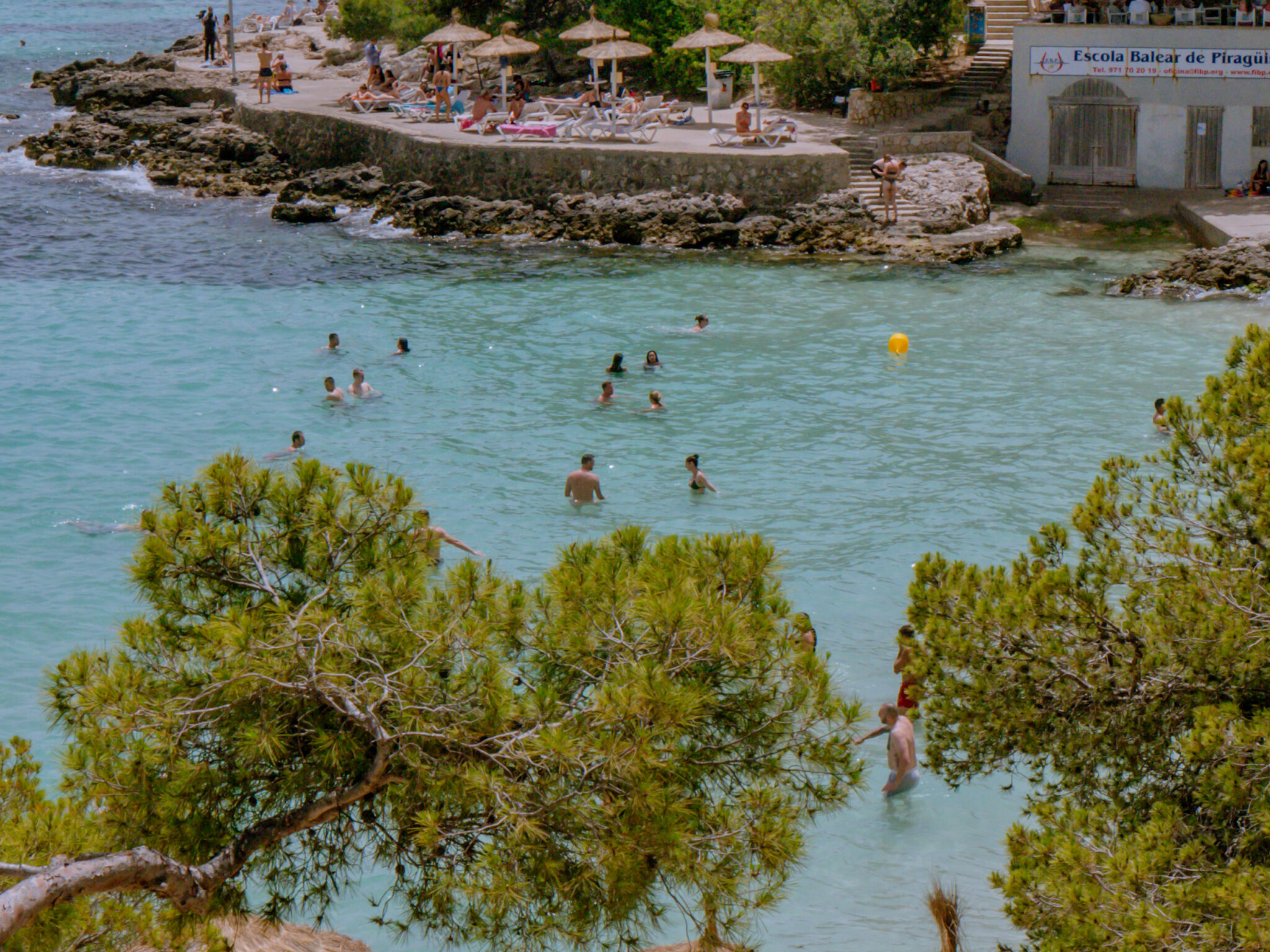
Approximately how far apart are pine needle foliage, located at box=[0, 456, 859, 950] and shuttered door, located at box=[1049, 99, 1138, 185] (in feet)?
96.1

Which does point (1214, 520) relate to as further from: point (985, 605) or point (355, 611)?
point (355, 611)

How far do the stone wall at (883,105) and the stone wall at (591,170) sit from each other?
339cm

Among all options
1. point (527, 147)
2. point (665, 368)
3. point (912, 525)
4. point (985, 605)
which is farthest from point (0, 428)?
point (985, 605)

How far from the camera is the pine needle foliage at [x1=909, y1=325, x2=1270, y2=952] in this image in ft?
19.3

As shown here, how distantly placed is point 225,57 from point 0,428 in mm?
37298

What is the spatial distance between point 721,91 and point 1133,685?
105ft

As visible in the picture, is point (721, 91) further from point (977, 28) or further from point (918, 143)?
point (977, 28)

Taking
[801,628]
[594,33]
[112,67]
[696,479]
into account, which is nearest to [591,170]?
[594,33]

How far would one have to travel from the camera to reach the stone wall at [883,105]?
3391 centimetres

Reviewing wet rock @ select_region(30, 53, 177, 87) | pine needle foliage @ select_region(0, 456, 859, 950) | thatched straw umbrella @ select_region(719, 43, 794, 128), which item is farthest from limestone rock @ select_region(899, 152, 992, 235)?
wet rock @ select_region(30, 53, 177, 87)

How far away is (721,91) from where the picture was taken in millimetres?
36594

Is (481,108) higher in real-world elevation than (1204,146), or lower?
higher

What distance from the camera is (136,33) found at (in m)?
93.8

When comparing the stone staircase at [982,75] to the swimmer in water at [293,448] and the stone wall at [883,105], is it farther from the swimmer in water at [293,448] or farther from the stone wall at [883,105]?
the swimmer in water at [293,448]
